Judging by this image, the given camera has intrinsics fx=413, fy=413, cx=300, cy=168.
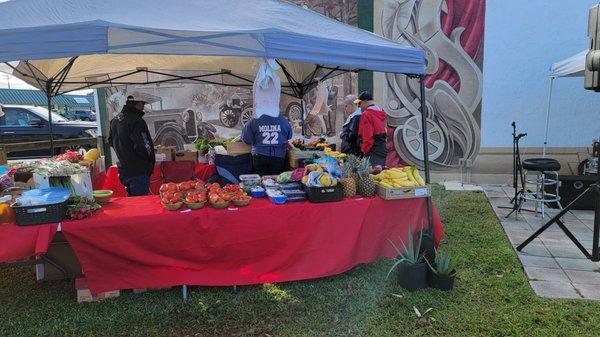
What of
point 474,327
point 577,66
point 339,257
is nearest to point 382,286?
point 339,257

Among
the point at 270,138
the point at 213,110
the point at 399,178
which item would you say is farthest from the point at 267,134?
the point at 213,110

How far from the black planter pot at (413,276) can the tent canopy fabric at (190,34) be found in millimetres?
1941

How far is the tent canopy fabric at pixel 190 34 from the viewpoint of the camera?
3340 millimetres

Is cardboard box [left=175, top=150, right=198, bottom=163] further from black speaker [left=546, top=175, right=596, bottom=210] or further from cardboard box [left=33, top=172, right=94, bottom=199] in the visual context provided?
black speaker [left=546, top=175, right=596, bottom=210]

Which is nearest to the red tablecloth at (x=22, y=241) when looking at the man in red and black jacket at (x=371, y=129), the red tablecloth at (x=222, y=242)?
the red tablecloth at (x=222, y=242)

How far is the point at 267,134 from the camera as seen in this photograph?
17.6 feet

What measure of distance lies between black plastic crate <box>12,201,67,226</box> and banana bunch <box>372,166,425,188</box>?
3.02m

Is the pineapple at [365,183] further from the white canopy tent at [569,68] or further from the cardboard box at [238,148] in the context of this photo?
the white canopy tent at [569,68]

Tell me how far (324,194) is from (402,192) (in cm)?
82

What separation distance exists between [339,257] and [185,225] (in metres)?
1.51

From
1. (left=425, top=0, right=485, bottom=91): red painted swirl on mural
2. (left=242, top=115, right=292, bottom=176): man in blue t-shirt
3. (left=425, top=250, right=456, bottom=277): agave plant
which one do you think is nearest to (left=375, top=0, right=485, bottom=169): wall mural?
(left=425, top=0, right=485, bottom=91): red painted swirl on mural

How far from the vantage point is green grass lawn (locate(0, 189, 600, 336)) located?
3.34 m

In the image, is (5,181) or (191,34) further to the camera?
(5,181)

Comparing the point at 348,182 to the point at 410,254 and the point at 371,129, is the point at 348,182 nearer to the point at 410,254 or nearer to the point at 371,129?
the point at 410,254
